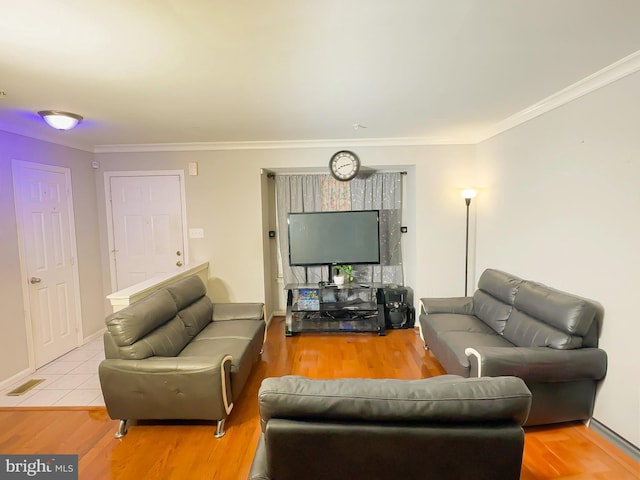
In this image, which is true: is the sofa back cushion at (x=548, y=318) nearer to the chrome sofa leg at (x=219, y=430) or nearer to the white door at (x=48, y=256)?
the chrome sofa leg at (x=219, y=430)

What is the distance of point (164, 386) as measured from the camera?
2.14 m

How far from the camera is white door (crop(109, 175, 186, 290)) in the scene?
423 cm

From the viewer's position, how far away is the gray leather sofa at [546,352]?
2129 mm

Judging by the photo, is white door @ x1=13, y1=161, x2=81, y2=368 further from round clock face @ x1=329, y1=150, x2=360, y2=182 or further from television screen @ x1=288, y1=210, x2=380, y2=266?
round clock face @ x1=329, y1=150, x2=360, y2=182

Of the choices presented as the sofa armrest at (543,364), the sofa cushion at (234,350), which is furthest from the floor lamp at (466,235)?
the sofa cushion at (234,350)

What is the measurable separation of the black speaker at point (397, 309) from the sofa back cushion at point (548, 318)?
153 centimetres

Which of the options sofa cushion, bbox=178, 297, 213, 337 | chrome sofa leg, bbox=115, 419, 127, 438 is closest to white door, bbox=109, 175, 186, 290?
sofa cushion, bbox=178, 297, 213, 337

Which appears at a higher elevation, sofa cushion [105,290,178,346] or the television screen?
the television screen

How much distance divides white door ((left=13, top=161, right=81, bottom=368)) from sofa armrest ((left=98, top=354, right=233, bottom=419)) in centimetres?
188

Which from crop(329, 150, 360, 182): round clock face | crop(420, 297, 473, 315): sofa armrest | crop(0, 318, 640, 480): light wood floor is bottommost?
crop(0, 318, 640, 480): light wood floor

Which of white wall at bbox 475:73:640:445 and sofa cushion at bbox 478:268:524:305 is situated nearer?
white wall at bbox 475:73:640:445

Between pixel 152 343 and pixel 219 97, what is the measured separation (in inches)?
75.6

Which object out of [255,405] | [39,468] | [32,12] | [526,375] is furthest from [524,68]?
[39,468]

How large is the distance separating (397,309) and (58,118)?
13.4 feet
